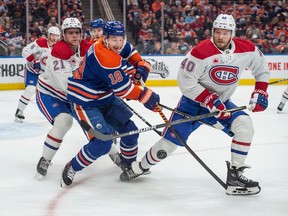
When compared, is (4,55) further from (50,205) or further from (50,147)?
(50,205)

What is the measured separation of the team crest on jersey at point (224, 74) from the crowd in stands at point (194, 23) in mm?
6936

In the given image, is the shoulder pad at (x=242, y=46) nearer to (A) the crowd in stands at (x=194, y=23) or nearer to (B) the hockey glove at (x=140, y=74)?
(B) the hockey glove at (x=140, y=74)

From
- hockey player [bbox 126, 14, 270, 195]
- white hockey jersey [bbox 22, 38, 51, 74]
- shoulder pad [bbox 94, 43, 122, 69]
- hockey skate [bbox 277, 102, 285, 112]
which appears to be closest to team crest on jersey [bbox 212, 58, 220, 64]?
hockey player [bbox 126, 14, 270, 195]

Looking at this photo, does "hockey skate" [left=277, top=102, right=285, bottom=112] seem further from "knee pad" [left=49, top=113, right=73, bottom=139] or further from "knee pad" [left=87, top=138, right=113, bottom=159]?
"knee pad" [left=87, top=138, right=113, bottom=159]

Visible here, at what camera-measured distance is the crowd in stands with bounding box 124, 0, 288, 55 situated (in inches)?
421

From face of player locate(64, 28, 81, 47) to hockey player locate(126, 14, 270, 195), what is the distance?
89 cm

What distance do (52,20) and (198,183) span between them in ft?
22.5

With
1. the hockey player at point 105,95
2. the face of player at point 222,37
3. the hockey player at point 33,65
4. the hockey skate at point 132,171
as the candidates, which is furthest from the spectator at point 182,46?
the face of player at point 222,37

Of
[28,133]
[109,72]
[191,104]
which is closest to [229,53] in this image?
[191,104]

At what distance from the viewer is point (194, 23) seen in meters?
11.2

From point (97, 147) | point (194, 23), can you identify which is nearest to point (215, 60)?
point (97, 147)

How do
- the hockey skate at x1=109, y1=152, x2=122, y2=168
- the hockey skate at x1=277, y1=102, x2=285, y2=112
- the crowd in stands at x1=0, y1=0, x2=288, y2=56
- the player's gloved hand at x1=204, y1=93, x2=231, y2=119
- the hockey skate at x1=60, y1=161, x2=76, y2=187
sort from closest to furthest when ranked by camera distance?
the player's gloved hand at x1=204, y1=93, x2=231, y2=119
the hockey skate at x1=60, y1=161, x2=76, y2=187
the hockey skate at x1=109, y1=152, x2=122, y2=168
the hockey skate at x1=277, y1=102, x2=285, y2=112
the crowd in stands at x1=0, y1=0, x2=288, y2=56

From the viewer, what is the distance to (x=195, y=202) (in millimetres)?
3449

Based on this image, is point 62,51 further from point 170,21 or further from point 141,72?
point 170,21
